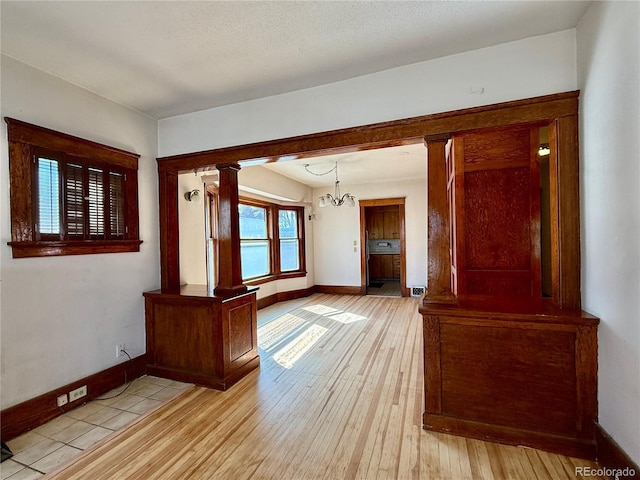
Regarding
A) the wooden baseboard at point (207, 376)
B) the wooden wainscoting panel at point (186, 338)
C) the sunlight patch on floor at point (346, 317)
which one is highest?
the wooden wainscoting panel at point (186, 338)

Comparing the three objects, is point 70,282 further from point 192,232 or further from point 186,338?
point 192,232

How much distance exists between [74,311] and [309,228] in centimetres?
517

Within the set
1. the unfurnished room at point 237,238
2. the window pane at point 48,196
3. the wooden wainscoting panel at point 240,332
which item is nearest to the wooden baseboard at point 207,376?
the unfurnished room at point 237,238

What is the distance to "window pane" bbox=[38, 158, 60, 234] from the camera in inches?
88.8

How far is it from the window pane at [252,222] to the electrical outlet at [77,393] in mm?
3293

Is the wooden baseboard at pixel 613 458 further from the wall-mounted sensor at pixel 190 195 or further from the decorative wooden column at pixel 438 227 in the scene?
the wall-mounted sensor at pixel 190 195

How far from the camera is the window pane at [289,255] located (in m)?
6.57

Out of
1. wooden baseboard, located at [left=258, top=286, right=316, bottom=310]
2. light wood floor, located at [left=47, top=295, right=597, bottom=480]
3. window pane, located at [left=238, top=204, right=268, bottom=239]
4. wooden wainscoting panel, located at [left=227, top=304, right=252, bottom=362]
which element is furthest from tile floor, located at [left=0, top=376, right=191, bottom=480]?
window pane, located at [left=238, top=204, right=268, bottom=239]

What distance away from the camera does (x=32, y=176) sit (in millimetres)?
2207

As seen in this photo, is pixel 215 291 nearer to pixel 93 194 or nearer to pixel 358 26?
pixel 93 194

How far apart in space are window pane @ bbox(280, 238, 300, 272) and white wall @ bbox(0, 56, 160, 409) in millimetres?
3488

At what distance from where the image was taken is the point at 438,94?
222 centimetres

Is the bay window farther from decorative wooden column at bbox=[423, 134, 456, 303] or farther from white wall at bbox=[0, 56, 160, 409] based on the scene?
decorative wooden column at bbox=[423, 134, 456, 303]

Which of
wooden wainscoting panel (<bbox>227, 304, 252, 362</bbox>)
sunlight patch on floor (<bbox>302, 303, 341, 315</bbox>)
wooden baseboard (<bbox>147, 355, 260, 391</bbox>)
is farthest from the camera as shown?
sunlight patch on floor (<bbox>302, 303, 341, 315</bbox>)
